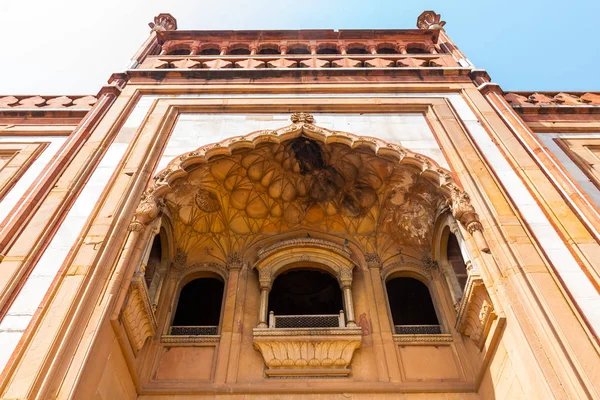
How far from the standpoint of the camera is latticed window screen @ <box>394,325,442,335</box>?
8953 mm

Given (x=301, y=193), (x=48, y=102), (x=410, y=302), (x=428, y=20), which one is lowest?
(x=410, y=302)

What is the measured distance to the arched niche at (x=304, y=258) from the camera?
9.98 metres

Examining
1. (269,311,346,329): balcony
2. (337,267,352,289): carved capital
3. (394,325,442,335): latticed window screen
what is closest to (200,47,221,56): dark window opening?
(337,267,352,289): carved capital

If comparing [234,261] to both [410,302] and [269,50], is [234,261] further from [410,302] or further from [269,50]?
[269,50]

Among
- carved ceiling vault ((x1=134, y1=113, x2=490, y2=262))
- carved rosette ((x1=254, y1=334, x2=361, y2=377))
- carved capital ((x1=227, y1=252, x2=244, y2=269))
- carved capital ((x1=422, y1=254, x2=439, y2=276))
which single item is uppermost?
carved ceiling vault ((x1=134, y1=113, x2=490, y2=262))

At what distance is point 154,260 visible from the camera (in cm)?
970

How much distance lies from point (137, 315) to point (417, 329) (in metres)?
5.03

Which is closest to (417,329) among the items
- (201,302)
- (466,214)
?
(466,214)

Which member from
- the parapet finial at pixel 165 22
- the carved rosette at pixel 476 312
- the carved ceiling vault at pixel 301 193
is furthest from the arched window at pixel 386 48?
the carved rosette at pixel 476 312

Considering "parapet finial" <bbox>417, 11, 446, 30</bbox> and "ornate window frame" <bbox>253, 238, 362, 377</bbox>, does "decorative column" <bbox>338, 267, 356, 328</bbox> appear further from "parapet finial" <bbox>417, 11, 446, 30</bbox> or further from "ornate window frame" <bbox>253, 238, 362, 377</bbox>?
"parapet finial" <bbox>417, 11, 446, 30</bbox>

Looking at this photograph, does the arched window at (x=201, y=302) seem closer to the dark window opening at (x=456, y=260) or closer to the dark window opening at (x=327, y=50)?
the dark window opening at (x=456, y=260)

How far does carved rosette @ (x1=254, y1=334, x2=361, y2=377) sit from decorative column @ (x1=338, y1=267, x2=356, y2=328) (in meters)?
0.50

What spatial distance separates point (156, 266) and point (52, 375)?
4.45 metres

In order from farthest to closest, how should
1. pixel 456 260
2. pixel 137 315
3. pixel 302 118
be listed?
pixel 302 118 < pixel 456 260 < pixel 137 315
